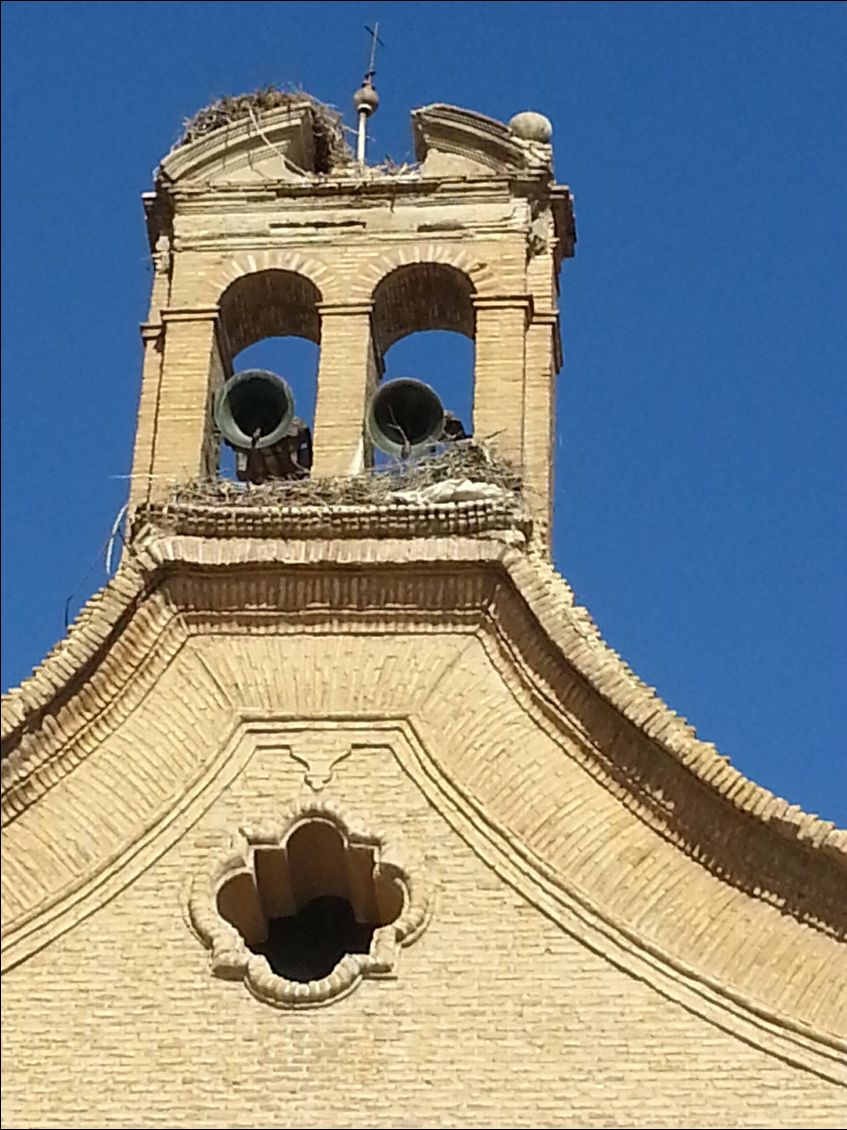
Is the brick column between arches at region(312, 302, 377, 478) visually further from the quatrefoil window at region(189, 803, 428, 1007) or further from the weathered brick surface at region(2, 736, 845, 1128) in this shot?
the weathered brick surface at region(2, 736, 845, 1128)

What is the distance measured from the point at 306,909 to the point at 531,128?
15.0ft

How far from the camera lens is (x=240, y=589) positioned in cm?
1203

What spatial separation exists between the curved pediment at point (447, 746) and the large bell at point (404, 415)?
1385 millimetres

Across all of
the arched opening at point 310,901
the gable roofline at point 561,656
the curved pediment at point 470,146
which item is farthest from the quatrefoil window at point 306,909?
the curved pediment at point 470,146

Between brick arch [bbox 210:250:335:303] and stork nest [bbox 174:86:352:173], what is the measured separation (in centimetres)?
85

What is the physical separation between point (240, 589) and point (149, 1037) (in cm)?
221

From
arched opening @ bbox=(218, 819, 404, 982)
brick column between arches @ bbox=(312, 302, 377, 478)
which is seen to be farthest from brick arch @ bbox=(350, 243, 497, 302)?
arched opening @ bbox=(218, 819, 404, 982)

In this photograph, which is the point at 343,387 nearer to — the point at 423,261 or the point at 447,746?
the point at 423,261

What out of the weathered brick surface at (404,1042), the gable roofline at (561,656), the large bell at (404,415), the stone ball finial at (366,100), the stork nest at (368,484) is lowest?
the weathered brick surface at (404,1042)

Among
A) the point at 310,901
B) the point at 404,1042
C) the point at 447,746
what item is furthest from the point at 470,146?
the point at 404,1042

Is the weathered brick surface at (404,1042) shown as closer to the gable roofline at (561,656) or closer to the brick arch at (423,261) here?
the gable roofline at (561,656)

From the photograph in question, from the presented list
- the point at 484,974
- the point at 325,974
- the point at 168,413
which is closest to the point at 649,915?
the point at 484,974

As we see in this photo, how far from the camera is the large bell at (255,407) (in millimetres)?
13461

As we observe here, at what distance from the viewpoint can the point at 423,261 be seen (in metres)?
13.8
